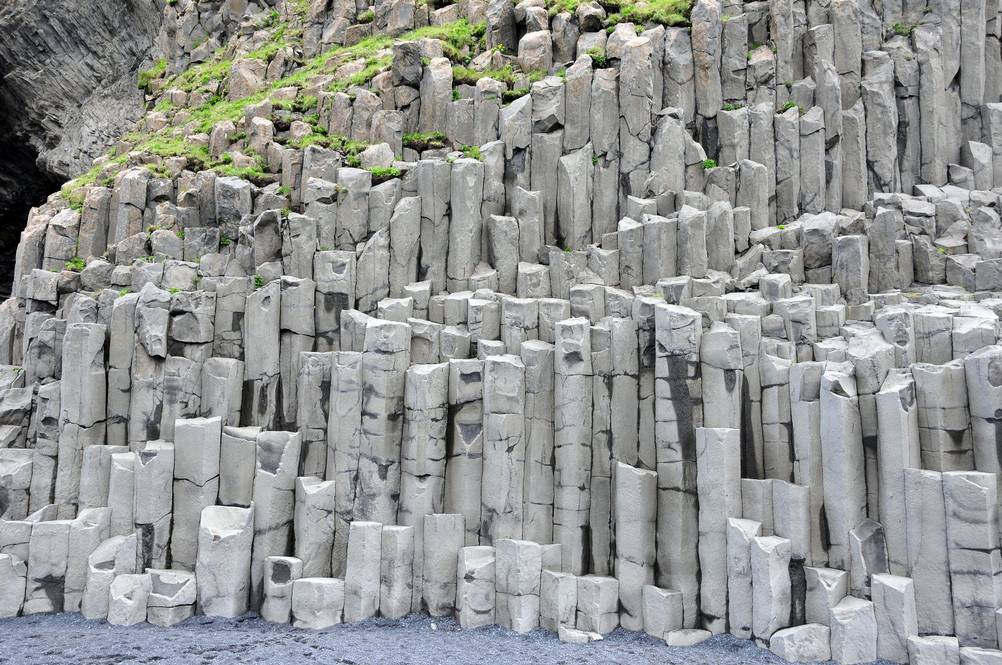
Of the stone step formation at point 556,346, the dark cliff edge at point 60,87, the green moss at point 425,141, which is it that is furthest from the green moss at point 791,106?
the dark cliff edge at point 60,87

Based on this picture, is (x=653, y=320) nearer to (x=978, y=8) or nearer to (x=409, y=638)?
(x=409, y=638)

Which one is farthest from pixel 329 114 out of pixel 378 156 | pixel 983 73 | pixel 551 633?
pixel 983 73

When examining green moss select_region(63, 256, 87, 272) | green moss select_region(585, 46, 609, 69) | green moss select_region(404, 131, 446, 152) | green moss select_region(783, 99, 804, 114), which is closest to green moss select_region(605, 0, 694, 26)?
green moss select_region(585, 46, 609, 69)

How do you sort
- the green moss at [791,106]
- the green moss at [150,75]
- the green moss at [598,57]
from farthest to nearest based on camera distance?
1. the green moss at [150,75]
2. the green moss at [791,106]
3. the green moss at [598,57]

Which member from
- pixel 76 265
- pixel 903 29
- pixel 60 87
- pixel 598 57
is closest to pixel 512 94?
pixel 598 57

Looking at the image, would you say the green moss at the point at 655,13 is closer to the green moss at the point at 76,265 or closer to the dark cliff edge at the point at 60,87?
the green moss at the point at 76,265

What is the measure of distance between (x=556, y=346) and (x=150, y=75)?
27.2 metres

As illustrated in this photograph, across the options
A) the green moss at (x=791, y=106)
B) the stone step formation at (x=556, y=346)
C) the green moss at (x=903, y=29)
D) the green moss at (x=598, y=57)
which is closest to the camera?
the stone step formation at (x=556, y=346)

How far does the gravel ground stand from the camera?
12.2 meters

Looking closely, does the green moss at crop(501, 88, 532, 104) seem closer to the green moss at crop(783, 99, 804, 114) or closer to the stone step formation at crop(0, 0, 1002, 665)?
the stone step formation at crop(0, 0, 1002, 665)

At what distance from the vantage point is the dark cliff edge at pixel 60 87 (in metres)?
30.6

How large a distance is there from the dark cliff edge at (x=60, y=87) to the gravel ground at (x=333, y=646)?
82.1ft

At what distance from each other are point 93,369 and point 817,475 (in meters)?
15.8

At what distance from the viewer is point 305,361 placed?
15617 millimetres
